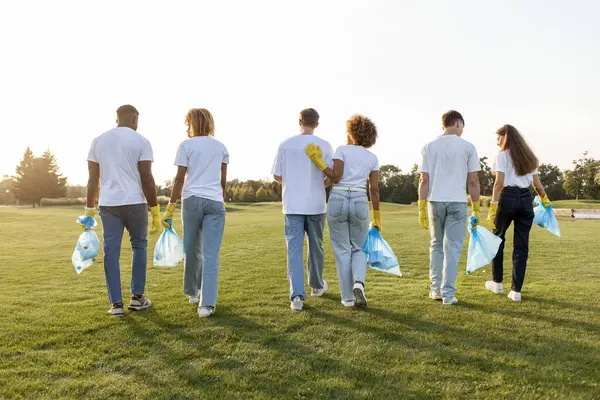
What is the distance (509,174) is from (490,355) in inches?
108

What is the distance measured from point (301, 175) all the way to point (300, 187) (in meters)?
0.13

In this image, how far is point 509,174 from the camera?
19.3 feet

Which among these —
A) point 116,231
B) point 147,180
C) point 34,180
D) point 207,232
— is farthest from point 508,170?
point 34,180

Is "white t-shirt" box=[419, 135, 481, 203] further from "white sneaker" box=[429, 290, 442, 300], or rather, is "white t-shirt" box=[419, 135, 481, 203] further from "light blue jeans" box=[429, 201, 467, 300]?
"white sneaker" box=[429, 290, 442, 300]

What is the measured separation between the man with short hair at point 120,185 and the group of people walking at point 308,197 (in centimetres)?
1

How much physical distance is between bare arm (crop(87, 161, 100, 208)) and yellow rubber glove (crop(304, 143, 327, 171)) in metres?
2.15

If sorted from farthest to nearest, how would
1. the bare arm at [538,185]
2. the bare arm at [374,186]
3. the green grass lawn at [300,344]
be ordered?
1. the bare arm at [538,185]
2. the bare arm at [374,186]
3. the green grass lawn at [300,344]

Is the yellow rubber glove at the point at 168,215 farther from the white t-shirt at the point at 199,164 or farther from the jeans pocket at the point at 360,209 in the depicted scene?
the jeans pocket at the point at 360,209

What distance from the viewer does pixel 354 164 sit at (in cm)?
542

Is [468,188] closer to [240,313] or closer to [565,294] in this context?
[565,294]

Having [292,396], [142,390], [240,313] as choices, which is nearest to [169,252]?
[240,313]

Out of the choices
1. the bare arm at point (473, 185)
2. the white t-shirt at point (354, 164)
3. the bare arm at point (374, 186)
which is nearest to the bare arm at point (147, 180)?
the white t-shirt at point (354, 164)

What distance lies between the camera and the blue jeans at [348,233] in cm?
544

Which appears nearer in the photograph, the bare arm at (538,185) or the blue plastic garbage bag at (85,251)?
the blue plastic garbage bag at (85,251)
